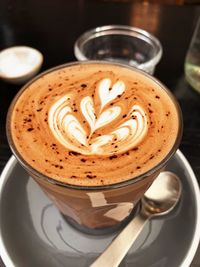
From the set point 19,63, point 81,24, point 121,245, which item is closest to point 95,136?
point 121,245

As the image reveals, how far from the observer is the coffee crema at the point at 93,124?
2.19 ft

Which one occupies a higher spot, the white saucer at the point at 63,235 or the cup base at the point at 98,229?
the white saucer at the point at 63,235

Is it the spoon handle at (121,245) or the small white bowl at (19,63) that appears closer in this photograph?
the spoon handle at (121,245)

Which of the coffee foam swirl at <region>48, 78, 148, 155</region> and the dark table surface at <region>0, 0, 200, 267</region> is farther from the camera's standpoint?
the dark table surface at <region>0, 0, 200, 267</region>

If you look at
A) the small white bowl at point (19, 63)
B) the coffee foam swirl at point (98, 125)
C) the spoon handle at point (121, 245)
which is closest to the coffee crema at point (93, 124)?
the coffee foam swirl at point (98, 125)

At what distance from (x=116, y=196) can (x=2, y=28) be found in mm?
957

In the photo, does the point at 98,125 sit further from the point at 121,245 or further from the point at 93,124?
the point at 121,245

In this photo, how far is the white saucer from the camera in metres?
0.75

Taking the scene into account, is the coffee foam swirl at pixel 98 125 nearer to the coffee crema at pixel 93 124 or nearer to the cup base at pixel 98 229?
the coffee crema at pixel 93 124

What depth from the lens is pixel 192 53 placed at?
3.85ft

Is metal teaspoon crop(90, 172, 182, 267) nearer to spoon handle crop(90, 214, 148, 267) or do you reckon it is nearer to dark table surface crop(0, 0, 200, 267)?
spoon handle crop(90, 214, 148, 267)

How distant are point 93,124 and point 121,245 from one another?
241 millimetres

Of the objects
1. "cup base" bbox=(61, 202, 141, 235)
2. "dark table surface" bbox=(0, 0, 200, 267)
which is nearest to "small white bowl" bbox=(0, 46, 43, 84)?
"dark table surface" bbox=(0, 0, 200, 267)

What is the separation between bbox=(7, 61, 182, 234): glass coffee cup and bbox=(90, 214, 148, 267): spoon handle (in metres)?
0.03
